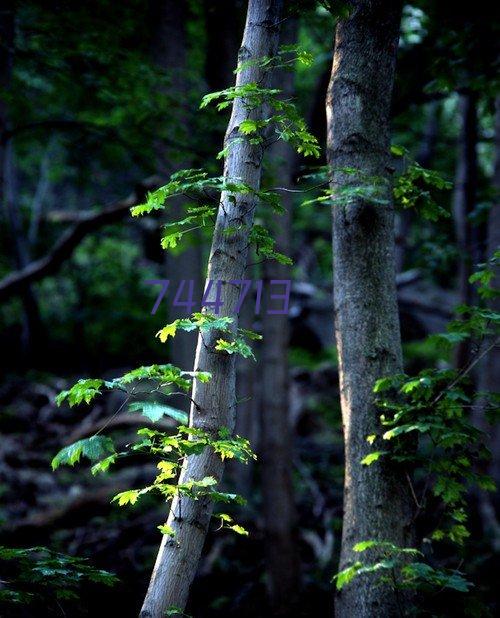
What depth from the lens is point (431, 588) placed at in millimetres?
2703

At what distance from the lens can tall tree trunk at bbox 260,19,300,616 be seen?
5.91 metres

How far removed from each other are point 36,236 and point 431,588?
13155 millimetres

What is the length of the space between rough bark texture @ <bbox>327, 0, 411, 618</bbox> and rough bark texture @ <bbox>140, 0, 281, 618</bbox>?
1.90 ft

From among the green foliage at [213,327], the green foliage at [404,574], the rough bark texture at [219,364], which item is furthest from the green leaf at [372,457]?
the green foliage at [213,327]

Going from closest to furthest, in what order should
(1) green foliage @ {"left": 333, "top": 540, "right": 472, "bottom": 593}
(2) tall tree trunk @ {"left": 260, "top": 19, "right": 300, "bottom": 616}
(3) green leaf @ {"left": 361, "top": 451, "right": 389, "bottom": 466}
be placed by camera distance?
(1) green foliage @ {"left": 333, "top": 540, "right": 472, "bottom": 593}
(3) green leaf @ {"left": 361, "top": 451, "right": 389, "bottom": 466}
(2) tall tree trunk @ {"left": 260, "top": 19, "right": 300, "bottom": 616}

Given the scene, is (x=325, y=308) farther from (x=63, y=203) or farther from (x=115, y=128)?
(x=63, y=203)

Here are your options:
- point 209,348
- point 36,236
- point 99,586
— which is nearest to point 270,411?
point 99,586

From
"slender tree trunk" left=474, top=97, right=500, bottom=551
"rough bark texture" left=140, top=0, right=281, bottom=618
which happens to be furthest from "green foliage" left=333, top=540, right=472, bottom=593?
"slender tree trunk" left=474, top=97, right=500, bottom=551

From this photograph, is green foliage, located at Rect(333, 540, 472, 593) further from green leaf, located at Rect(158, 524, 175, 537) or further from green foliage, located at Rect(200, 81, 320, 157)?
green foliage, located at Rect(200, 81, 320, 157)

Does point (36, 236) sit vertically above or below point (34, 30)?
above

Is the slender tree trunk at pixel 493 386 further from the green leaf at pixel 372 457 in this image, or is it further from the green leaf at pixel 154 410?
the green leaf at pixel 154 410

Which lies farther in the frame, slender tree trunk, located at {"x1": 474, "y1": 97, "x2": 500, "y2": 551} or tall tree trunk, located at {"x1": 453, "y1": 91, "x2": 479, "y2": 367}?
tall tree trunk, located at {"x1": 453, "y1": 91, "x2": 479, "y2": 367}

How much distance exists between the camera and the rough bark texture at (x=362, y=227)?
3371 mm

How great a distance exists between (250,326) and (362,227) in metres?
4.21
